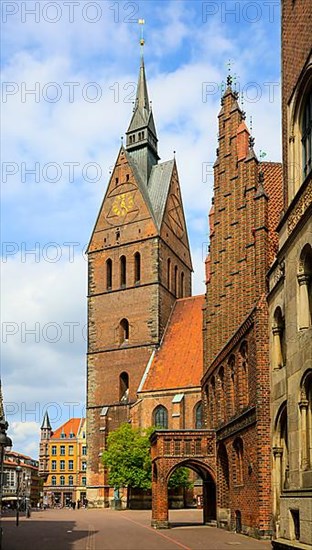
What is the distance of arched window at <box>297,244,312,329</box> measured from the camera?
1602cm

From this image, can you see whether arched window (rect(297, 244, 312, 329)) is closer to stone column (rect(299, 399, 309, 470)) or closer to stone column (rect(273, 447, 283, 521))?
stone column (rect(299, 399, 309, 470))

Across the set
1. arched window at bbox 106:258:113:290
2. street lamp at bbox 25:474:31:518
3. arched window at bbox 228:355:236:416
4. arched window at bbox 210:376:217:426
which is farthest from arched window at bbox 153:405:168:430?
arched window at bbox 228:355:236:416

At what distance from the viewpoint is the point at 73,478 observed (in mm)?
119312

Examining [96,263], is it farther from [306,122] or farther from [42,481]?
[42,481]

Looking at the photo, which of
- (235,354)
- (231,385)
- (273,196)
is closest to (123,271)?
(231,385)

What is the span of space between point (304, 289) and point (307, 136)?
3.92 metres

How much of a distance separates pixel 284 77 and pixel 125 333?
4674 centimetres

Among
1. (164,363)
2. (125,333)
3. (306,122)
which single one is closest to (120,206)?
(125,333)

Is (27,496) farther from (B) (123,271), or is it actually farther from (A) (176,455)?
(A) (176,455)

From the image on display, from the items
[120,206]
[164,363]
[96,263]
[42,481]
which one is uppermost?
[120,206]

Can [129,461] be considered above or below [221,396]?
below

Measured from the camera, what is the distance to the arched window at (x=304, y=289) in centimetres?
1602

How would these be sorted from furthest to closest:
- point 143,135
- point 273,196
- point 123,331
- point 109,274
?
point 143,135 < point 109,274 < point 123,331 < point 273,196

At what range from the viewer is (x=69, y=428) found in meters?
123
